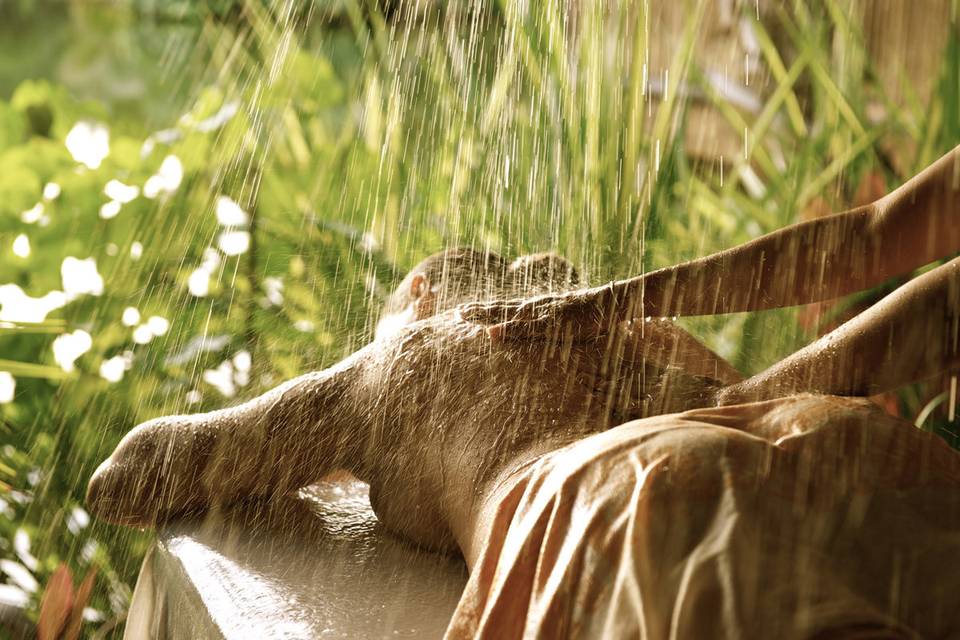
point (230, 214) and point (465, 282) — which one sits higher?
point (230, 214)

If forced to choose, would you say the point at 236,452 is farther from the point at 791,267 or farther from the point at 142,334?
the point at 142,334

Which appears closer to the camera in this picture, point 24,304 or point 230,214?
point 24,304

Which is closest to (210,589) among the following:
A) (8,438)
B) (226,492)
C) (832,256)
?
(226,492)

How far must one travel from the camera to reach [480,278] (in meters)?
1.47

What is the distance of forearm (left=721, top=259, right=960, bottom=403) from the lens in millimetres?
1101

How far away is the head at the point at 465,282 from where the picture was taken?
145cm

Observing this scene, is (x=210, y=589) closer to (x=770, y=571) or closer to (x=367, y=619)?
(x=367, y=619)

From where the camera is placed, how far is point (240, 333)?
7.62 feet

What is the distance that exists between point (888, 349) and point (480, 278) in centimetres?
56

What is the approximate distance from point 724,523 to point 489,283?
2.42 feet

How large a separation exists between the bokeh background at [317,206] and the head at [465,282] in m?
0.55

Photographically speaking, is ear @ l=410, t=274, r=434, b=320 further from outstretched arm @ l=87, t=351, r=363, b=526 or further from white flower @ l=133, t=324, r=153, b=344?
white flower @ l=133, t=324, r=153, b=344

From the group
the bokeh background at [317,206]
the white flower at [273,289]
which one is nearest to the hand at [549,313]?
the bokeh background at [317,206]

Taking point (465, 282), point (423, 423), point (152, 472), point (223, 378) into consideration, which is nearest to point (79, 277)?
point (223, 378)
